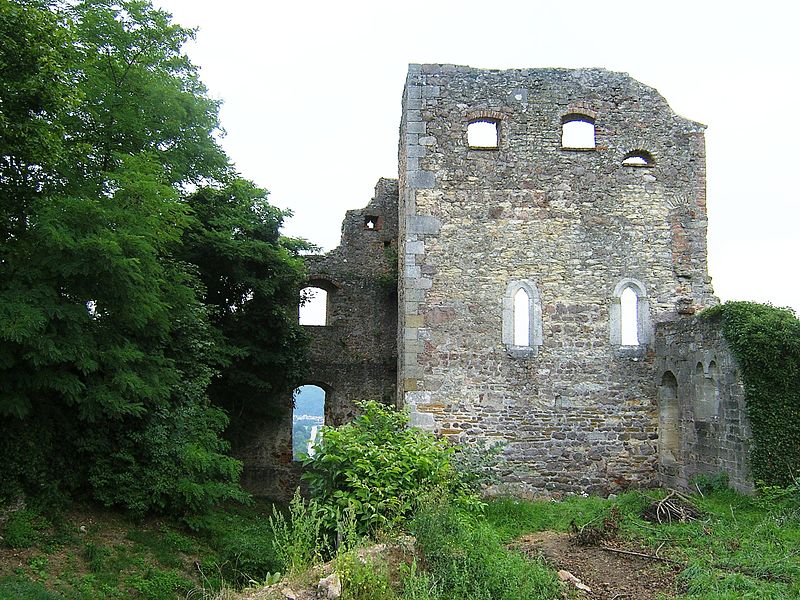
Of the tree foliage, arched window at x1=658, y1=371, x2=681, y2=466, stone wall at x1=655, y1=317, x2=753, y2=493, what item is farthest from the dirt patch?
the tree foliage

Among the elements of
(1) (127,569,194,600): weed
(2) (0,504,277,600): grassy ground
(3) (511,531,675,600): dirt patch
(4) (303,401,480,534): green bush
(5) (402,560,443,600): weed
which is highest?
(4) (303,401,480,534): green bush

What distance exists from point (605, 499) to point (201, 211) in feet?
35.3

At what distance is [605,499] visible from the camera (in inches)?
546

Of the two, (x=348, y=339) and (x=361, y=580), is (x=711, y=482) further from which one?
(x=348, y=339)

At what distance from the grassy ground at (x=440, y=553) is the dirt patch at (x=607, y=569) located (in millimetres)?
230

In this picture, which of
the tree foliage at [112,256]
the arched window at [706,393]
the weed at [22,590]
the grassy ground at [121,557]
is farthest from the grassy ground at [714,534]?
the weed at [22,590]

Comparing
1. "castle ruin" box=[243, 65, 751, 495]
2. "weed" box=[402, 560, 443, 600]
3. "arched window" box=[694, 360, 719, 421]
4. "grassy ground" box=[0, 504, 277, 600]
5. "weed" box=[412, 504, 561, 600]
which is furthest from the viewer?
"castle ruin" box=[243, 65, 751, 495]

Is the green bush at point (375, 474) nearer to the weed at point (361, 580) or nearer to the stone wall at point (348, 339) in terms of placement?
the weed at point (361, 580)

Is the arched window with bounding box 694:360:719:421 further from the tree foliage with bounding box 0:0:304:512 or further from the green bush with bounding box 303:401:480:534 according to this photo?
the tree foliage with bounding box 0:0:304:512

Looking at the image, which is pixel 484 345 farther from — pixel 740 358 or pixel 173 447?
pixel 173 447

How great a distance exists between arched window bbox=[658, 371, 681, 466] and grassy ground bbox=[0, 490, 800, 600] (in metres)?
1.87

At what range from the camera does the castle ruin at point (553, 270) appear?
14211mm

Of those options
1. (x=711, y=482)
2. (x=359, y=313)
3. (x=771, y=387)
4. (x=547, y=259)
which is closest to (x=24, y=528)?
(x=547, y=259)

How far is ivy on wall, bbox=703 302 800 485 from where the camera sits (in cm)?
1170
